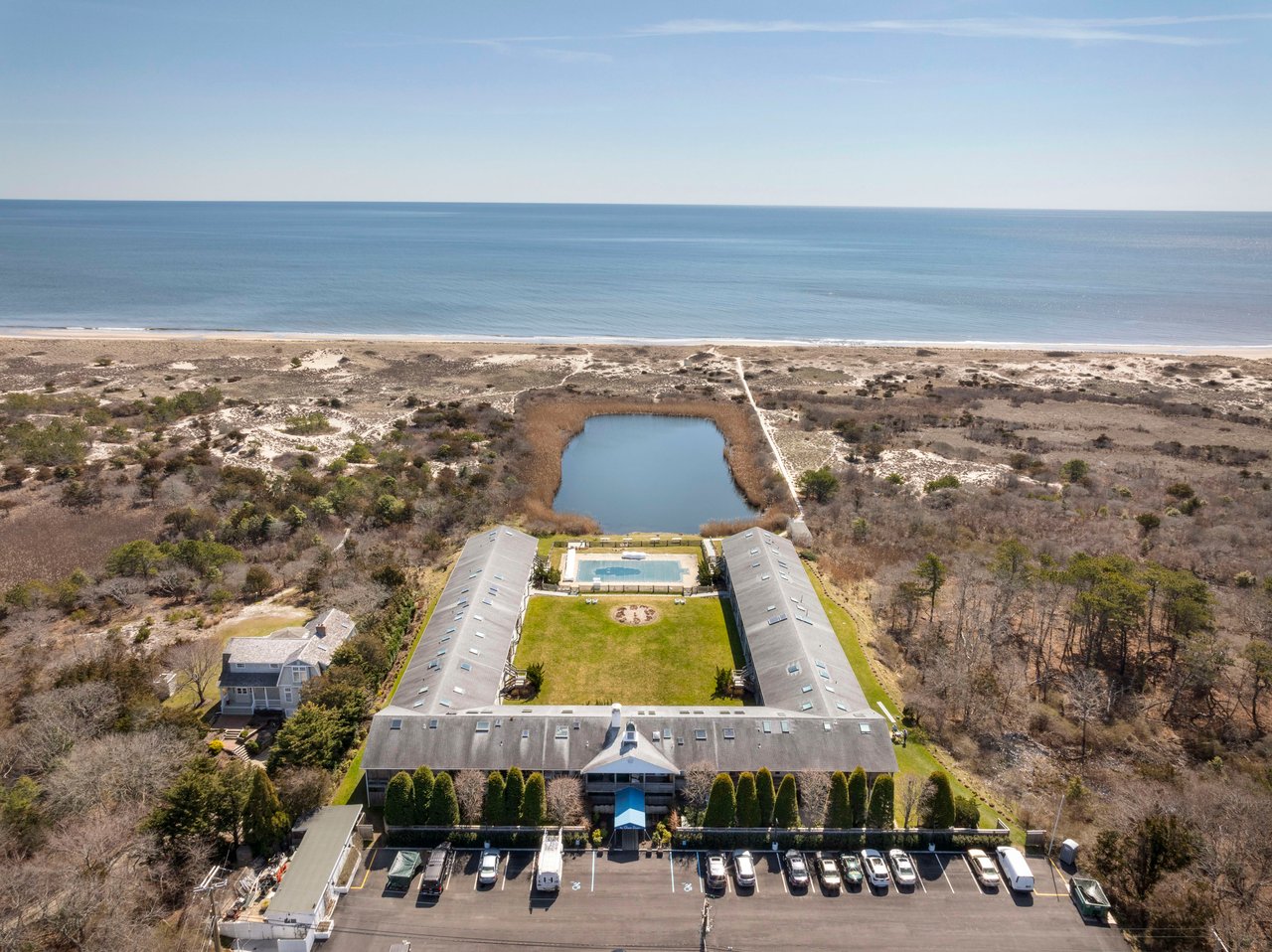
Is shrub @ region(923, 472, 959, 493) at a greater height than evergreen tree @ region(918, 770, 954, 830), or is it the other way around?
shrub @ region(923, 472, 959, 493)

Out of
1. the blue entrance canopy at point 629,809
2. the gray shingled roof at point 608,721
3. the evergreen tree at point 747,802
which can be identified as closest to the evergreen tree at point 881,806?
the gray shingled roof at point 608,721

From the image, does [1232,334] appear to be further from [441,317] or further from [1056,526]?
[441,317]

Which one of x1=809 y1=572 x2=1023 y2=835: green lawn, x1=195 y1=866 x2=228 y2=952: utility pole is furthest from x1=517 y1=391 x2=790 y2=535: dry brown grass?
x1=195 y1=866 x2=228 y2=952: utility pole

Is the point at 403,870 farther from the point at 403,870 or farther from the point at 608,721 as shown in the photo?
the point at 608,721

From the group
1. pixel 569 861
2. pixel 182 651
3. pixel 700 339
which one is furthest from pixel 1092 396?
pixel 182 651

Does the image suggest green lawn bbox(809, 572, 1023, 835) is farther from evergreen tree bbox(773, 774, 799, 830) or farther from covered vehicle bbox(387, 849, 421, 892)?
covered vehicle bbox(387, 849, 421, 892)

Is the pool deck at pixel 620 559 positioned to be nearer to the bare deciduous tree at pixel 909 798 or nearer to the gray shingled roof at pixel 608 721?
the gray shingled roof at pixel 608 721
